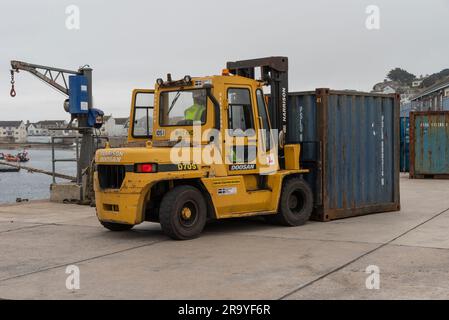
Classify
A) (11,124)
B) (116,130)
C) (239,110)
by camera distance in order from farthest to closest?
1. (11,124)
2. (116,130)
3. (239,110)

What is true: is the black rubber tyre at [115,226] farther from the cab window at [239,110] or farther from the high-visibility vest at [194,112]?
the cab window at [239,110]

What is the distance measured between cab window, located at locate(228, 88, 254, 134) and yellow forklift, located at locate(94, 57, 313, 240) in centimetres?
2

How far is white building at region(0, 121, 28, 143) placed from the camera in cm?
13620

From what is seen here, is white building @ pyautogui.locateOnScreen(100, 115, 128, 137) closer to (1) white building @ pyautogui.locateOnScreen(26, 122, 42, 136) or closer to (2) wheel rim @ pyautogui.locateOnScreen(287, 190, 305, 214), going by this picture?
(2) wheel rim @ pyautogui.locateOnScreen(287, 190, 305, 214)

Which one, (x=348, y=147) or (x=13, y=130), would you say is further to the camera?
(x=13, y=130)

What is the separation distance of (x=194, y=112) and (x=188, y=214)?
1.66 metres

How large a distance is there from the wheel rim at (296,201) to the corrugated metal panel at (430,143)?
11437mm

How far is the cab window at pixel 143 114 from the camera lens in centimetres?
1032

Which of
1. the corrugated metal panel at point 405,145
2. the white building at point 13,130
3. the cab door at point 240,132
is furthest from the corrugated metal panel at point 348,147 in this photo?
the white building at point 13,130

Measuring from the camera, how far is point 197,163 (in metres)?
9.21

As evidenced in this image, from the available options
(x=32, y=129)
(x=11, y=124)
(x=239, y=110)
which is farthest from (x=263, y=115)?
(x=11, y=124)

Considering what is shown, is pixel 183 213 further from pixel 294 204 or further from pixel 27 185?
pixel 27 185
